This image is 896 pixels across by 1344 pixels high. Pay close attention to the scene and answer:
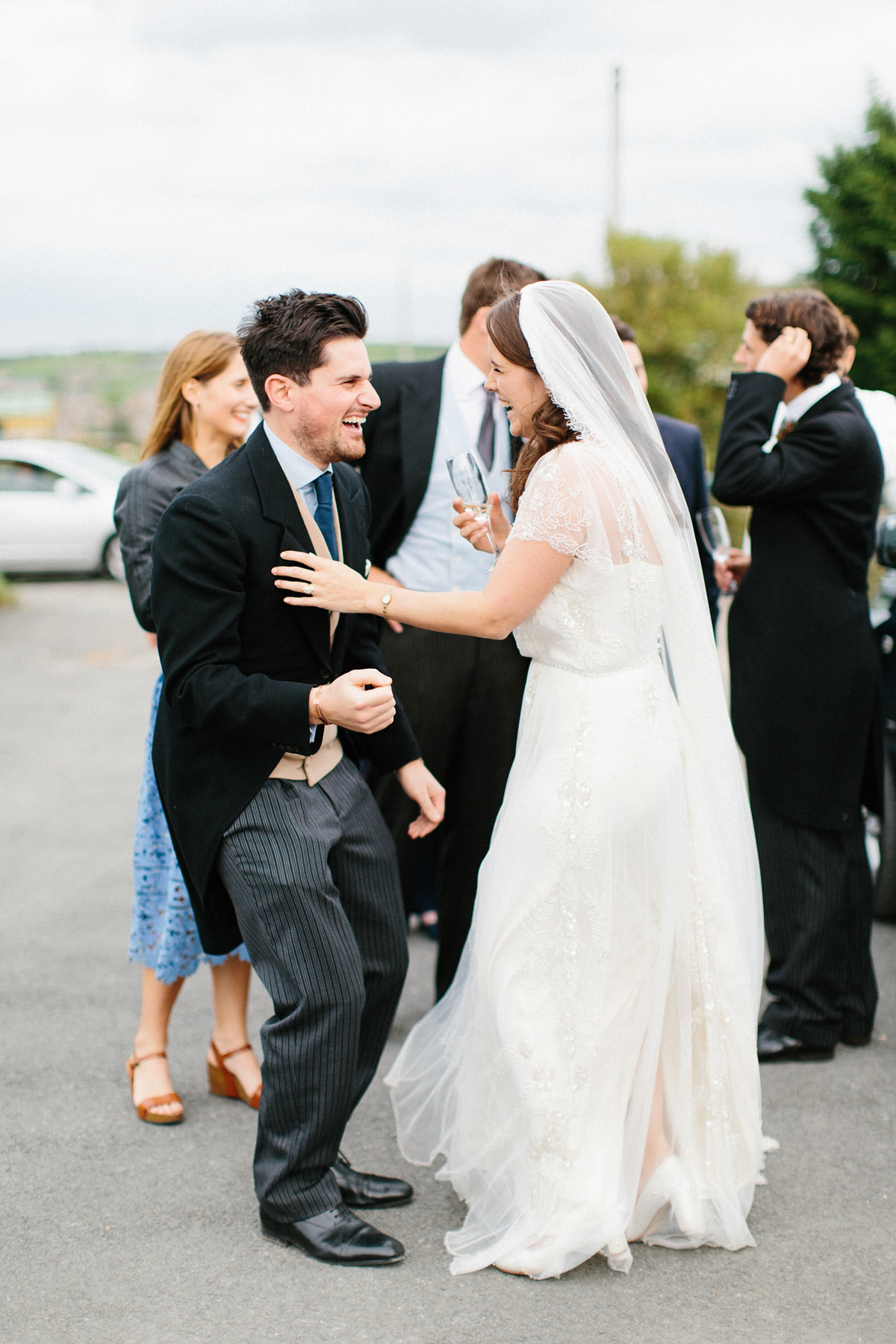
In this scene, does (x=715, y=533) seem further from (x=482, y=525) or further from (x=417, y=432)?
(x=482, y=525)

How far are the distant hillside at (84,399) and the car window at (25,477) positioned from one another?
21.6 ft

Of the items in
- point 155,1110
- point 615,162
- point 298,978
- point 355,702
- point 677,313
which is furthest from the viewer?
point 615,162

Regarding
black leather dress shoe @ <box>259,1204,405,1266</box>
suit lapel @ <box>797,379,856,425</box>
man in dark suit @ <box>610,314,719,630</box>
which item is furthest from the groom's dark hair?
black leather dress shoe @ <box>259,1204,405,1266</box>

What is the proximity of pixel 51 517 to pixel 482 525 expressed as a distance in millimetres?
13972

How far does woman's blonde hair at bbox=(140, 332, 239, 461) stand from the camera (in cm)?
366

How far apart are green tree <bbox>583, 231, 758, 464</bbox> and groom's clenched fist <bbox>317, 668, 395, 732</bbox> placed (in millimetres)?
14104

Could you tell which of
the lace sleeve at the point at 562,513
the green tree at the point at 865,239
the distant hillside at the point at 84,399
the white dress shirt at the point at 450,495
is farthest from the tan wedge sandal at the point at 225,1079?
the distant hillside at the point at 84,399

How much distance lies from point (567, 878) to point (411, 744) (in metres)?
0.60

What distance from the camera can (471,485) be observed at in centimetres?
303

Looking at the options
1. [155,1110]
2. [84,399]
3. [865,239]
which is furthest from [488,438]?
[84,399]

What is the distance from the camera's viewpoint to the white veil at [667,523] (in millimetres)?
2734

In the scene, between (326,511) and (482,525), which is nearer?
(326,511)

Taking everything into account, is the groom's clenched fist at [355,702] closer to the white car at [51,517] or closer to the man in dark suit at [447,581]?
the man in dark suit at [447,581]

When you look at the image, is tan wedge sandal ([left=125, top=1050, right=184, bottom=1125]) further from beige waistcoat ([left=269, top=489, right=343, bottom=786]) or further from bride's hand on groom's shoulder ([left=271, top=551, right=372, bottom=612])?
bride's hand on groom's shoulder ([left=271, top=551, right=372, bottom=612])
